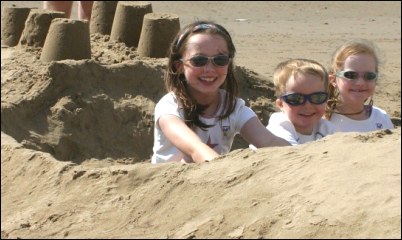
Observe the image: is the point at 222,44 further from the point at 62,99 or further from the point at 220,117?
the point at 62,99

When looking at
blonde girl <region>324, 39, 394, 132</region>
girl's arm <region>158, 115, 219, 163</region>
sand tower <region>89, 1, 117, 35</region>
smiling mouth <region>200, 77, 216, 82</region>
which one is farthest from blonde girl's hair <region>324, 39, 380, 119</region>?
sand tower <region>89, 1, 117, 35</region>

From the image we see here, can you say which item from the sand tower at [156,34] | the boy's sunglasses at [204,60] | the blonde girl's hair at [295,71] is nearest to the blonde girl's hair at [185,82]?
the boy's sunglasses at [204,60]

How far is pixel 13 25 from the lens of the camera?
8.43 metres

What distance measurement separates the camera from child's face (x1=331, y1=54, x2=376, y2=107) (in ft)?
19.7

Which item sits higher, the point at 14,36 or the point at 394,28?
the point at 14,36

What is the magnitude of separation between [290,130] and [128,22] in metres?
3.23

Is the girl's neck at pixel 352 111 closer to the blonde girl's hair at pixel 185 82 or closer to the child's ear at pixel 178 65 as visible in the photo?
the blonde girl's hair at pixel 185 82

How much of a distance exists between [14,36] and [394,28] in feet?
22.7

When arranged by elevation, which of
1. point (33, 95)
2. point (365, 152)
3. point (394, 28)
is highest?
point (365, 152)

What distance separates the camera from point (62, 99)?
752cm

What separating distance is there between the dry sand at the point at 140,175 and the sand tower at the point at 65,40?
0.12 m

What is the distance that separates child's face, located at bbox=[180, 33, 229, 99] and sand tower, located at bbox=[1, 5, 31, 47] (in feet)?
10.4

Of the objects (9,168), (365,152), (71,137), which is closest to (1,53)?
(71,137)

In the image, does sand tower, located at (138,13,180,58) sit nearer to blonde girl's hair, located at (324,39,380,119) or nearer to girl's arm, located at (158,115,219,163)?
blonde girl's hair, located at (324,39,380,119)
